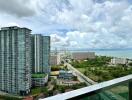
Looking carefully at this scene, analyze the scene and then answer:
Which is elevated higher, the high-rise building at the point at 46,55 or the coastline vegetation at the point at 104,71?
the high-rise building at the point at 46,55

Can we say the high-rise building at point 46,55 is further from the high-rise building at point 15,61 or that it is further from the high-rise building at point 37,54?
the high-rise building at point 15,61

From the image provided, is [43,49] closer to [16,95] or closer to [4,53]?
[4,53]

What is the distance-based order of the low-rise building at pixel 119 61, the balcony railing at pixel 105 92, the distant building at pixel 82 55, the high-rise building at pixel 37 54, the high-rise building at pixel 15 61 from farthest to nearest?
the distant building at pixel 82 55 < the low-rise building at pixel 119 61 < the high-rise building at pixel 37 54 < the high-rise building at pixel 15 61 < the balcony railing at pixel 105 92

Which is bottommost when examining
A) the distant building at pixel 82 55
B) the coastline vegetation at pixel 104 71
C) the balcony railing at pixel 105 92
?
the coastline vegetation at pixel 104 71

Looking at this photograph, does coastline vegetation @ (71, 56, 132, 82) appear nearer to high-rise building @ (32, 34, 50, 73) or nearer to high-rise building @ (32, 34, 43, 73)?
high-rise building @ (32, 34, 50, 73)

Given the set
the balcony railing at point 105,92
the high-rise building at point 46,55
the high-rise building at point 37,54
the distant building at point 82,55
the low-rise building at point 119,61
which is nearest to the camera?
the balcony railing at point 105,92

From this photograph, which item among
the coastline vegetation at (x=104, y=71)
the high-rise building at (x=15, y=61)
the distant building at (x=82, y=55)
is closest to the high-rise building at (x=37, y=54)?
the high-rise building at (x=15, y=61)

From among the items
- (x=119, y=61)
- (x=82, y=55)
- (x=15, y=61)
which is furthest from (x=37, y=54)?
(x=82, y=55)

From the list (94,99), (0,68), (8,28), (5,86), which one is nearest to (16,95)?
(5,86)

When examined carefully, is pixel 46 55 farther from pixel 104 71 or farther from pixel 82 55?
pixel 82 55
